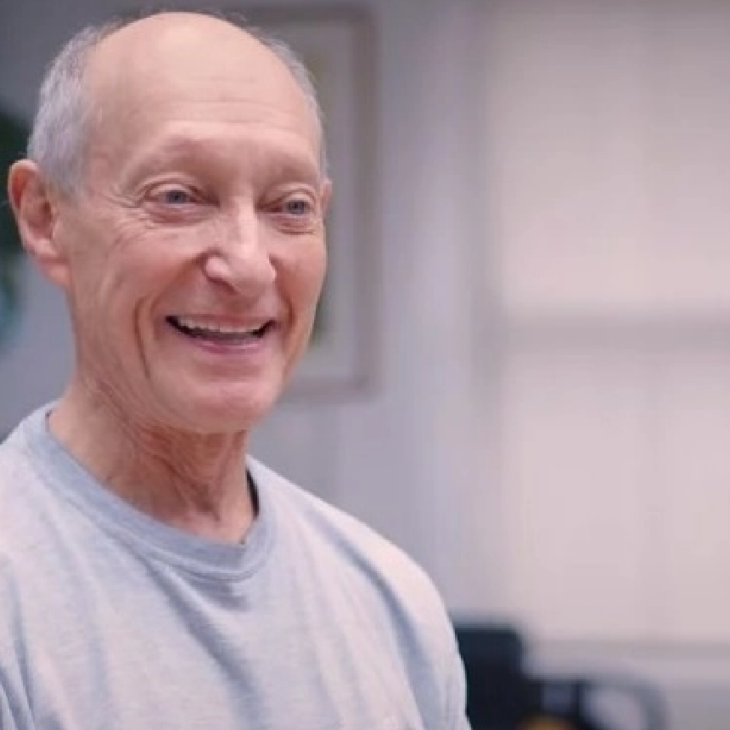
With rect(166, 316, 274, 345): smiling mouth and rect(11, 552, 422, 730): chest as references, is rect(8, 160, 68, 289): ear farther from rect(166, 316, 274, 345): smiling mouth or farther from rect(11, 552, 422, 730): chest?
rect(11, 552, 422, 730): chest

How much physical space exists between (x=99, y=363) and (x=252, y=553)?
0.55ft

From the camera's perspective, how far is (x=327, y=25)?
3100 mm

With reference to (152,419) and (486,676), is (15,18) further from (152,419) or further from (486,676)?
(152,419)

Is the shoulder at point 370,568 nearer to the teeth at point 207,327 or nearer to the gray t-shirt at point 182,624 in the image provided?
the gray t-shirt at point 182,624

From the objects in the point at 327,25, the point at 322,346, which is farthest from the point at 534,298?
the point at 327,25

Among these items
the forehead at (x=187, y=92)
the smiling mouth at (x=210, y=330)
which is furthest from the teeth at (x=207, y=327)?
the forehead at (x=187, y=92)

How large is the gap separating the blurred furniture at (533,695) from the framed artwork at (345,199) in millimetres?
619

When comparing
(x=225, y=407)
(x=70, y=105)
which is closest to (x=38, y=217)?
(x=70, y=105)

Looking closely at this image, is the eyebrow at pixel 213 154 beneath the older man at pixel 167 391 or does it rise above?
above

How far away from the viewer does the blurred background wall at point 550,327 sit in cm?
303

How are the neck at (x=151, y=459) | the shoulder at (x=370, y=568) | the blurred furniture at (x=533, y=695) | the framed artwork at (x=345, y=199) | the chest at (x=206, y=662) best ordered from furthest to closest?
the framed artwork at (x=345, y=199), the blurred furniture at (x=533, y=695), the shoulder at (x=370, y=568), the neck at (x=151, y=459), the chest at (x=206, y=662)

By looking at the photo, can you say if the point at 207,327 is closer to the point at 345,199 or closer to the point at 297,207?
the point at 297,207

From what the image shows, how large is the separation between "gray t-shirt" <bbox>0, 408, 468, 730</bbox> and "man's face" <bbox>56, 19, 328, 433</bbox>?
84mm

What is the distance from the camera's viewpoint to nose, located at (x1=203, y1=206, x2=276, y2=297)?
0.88 metres
